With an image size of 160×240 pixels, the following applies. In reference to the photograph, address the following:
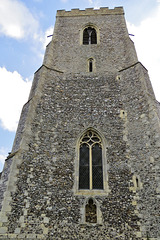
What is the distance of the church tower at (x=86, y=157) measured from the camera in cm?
667

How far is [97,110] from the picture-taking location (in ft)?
32.0

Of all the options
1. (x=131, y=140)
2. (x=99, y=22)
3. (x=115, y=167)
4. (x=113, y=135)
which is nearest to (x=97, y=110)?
(x=113, y=135)

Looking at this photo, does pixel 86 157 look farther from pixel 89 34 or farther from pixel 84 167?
pixel 89 34

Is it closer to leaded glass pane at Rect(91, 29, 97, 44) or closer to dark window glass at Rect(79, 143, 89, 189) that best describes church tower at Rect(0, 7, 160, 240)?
dark window glass at Rect(79, 143, 89, 189)

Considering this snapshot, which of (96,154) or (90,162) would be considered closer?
(90,162)

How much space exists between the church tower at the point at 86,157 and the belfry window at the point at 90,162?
4 centimetres

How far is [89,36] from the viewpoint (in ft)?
47.4

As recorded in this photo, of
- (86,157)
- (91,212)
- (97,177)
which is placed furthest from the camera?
(86,157)

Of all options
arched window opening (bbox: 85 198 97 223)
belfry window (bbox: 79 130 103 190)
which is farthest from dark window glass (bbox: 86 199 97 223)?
belfry window (bbox: 79 130 103 190)

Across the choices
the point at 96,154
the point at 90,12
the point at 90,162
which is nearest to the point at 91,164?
the point at 90,162

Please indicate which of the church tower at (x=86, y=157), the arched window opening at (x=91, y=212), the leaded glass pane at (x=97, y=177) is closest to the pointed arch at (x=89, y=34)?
the church tower at (x=86, y=157)

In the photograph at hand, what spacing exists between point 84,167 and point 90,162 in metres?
0.32

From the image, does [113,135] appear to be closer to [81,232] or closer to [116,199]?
[116,199]

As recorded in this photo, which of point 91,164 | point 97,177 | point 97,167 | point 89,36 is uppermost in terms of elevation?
point 89,36
